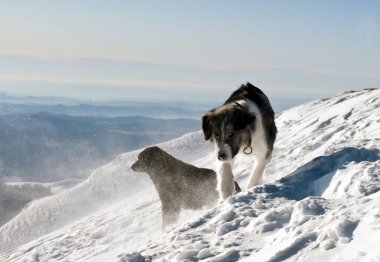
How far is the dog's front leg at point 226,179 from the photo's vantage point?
9383mm

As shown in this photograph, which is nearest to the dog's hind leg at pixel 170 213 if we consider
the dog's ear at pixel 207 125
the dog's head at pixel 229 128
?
the dog's head at pixel 229 128

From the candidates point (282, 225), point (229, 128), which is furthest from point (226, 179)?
point (282, 225)

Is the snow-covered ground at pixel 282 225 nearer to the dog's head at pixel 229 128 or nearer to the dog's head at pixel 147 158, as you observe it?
the dog's head at pixel 229 128

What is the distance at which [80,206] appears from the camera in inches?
1262

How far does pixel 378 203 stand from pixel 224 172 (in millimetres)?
4156

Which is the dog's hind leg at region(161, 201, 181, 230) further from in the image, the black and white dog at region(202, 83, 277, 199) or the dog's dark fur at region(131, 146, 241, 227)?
the black and white dog at region(202, 83, 277, 199)

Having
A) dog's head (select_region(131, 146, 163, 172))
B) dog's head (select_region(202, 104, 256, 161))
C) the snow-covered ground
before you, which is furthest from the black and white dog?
dog's head (select_region(131, 146, 163, 172))

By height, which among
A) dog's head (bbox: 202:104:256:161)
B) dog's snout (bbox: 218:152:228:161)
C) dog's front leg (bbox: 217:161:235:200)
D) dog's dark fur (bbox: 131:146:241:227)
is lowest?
dog's dark fur (bbox: 131:146:241:227)

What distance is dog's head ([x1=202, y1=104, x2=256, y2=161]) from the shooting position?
8.80m

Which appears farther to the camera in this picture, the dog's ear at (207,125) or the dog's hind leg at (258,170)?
the dog's hind leg at (258,170)

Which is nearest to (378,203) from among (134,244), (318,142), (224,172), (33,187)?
(224,172)

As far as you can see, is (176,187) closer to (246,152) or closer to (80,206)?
(246,152)

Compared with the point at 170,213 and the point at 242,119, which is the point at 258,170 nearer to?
the point at 242,119

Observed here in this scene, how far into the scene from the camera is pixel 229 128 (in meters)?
8.93
